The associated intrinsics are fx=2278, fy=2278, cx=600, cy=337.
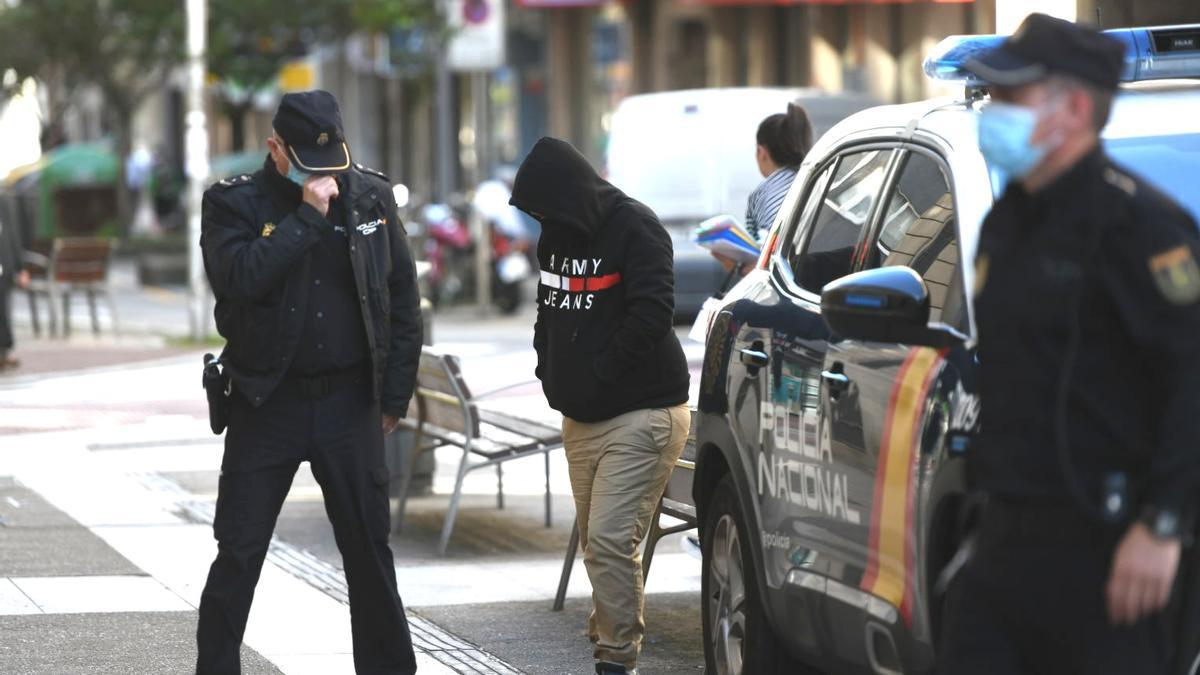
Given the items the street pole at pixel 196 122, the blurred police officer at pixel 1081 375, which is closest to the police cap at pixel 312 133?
the blurred police officer at pixel 1081 375

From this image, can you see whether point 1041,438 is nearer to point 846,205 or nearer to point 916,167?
point 916,167

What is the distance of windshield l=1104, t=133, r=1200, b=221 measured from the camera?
5180 millimetres

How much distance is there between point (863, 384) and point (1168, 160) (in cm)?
88

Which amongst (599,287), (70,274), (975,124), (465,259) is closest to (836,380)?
(975,124)

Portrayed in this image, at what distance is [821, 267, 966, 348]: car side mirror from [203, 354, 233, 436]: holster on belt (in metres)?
2.29

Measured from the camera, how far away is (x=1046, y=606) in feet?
12.9

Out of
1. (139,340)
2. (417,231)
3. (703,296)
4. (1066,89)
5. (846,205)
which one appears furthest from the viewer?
(417,231)

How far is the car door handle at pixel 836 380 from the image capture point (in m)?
5.53

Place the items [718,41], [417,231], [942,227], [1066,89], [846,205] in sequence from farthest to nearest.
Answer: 1. [718,41]
2. [417,231]
3. [846,205]
4. [942,227]
5. [1066,89]

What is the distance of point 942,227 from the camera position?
5488 mm

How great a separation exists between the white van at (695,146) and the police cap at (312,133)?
12560 mm

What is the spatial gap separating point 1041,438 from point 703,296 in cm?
1733

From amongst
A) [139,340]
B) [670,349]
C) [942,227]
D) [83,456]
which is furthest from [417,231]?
[942,227]

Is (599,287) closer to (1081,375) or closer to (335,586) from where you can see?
(335,586)
